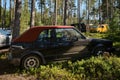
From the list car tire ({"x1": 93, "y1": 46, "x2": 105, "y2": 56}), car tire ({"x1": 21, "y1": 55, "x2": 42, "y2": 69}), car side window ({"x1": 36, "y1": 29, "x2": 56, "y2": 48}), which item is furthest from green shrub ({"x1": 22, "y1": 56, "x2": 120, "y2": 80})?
car side window ({"x1": 36, "y1": 29, "x2": 56, "y2": 48})

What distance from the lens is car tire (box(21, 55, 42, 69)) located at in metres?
11.2

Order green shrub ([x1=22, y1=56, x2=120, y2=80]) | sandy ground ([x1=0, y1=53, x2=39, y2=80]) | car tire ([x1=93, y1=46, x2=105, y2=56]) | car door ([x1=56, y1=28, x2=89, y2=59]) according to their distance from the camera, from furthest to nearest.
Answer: car tire ([x1=93, y1=46, x2=105, y2=56]) < car door ([x1=56, y1=28, x2=89, y2=59]) < sandy ground ([x1=0, y1=53, x2=39, y2=80]) < green shrub ([x1=22, y1=56, x2=120, y2=80])

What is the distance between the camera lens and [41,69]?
10.9 metres

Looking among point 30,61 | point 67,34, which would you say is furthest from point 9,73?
point 67,34

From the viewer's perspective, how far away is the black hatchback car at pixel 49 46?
11266 mm

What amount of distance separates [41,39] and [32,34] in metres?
0.41

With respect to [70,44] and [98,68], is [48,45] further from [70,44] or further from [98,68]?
[98,68]

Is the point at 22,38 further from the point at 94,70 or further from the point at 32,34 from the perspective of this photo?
the point at 94,70

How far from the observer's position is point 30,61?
11.3m

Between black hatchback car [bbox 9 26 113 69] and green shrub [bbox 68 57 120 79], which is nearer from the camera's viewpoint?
green shrub [bbox 68 57 120 79]

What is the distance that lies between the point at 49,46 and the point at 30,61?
3.04ft

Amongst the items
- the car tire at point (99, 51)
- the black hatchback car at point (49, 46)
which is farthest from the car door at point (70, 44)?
the car tire at point (99, 51)

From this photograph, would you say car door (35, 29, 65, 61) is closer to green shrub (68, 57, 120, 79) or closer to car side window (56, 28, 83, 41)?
car side window (56, 28, 83, 41)

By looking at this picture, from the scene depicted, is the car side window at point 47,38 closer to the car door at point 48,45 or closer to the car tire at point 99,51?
the car door at point 48,45
